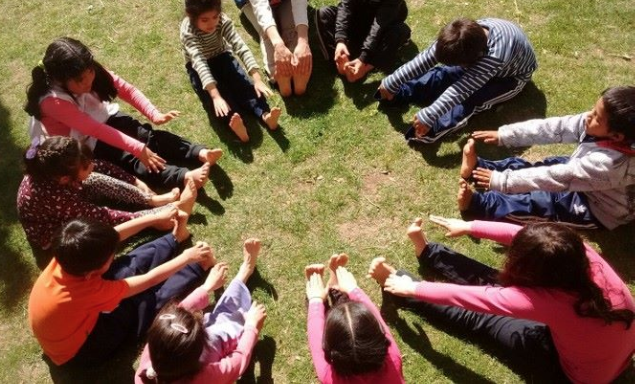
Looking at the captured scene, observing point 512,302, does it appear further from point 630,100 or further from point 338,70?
point 338,70

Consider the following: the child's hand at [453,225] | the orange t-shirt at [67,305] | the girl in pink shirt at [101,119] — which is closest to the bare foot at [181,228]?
the girl in pink shirt at [101,119]

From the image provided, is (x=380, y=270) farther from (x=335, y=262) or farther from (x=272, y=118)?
(x=272, y=118)

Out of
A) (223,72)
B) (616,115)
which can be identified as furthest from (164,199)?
(616,115)

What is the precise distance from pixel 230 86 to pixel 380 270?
2.10m

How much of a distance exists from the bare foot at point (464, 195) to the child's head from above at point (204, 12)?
87.2 inches

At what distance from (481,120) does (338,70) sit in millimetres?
1288

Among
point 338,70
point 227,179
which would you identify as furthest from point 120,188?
point 338,70

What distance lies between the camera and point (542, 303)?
2.86 m

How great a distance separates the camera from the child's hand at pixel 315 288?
11.4 ft

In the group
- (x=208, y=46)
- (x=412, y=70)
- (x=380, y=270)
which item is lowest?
(x=380, y=270)

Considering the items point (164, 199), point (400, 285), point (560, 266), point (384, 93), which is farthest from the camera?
point (384, 93)

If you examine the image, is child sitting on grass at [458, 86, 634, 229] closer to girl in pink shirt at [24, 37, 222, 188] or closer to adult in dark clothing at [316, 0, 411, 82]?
adult in dark clothing at [316, 0, 411, 82]

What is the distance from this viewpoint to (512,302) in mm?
2900

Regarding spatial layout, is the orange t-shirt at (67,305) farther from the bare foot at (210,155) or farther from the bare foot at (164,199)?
the bare foot at (210,155)
